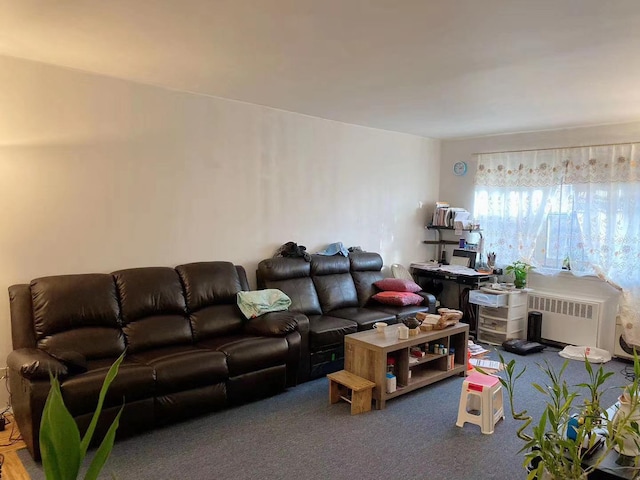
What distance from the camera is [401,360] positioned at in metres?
3.59

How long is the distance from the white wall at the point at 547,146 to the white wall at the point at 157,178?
1.28 meters

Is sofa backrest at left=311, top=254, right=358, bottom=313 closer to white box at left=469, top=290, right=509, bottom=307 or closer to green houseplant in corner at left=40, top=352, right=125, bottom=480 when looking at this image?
white box at left=469, top=290, right=509, bottom=307

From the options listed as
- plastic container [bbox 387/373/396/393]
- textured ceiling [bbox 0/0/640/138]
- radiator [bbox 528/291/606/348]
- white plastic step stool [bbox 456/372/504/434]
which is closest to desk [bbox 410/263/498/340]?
radiator [bbox 528/291/606/348]

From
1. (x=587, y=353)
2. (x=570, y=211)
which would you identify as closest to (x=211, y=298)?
(x=587, y=353)

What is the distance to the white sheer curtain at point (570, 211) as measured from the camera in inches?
180

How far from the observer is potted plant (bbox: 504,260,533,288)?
527cm

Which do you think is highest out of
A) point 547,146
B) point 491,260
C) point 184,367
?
point 547,146

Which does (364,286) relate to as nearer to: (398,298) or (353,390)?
(398,298)

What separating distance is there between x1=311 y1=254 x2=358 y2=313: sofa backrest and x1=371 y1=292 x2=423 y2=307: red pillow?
0.90 feet

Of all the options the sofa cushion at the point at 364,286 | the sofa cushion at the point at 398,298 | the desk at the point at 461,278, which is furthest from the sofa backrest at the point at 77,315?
the desk at the point at 461,278

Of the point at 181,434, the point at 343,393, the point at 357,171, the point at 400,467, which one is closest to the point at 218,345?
the point at 181,434

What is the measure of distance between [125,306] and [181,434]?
1.07m

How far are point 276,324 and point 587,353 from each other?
3.31 meters

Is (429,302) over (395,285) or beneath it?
beneath
